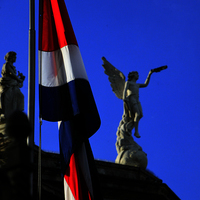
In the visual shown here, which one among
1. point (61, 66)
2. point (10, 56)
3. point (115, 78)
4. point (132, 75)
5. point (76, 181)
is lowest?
point (76, 181)

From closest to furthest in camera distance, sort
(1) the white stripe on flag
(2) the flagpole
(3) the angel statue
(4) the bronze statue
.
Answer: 1. (2) the flagpole
2. (1) the white stripe on flag
3. (4) the bronze statue
4. (3) the angel statue

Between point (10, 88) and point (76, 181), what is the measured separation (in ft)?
17.6

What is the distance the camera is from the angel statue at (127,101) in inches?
813

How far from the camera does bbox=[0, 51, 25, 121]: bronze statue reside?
15.4 meters

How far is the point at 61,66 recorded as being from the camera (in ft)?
37.9

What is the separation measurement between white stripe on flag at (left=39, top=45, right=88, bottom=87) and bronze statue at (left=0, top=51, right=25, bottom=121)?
417 cm

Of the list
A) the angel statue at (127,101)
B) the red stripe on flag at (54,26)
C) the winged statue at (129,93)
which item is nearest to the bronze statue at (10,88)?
the red stripe on flag at (54,26)

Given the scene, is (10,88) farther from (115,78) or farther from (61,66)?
(115,78)

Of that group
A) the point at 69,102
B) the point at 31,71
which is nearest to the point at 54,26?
the point at 69,102

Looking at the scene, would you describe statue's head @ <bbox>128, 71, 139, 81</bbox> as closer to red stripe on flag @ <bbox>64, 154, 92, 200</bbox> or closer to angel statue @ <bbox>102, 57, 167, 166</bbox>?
angel statue @ <bbox>102, 57, 167, 166</bbox>

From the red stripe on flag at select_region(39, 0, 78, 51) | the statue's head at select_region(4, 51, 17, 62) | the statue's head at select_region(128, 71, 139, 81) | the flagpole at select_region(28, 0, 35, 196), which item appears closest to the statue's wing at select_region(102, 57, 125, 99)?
the statue's head at select_region(128, 71, 139, 81)

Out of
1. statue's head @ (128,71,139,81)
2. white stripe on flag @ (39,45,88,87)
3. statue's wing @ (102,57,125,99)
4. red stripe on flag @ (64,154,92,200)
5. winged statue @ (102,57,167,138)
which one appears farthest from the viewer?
statue's wing @ (102,57,125,99)

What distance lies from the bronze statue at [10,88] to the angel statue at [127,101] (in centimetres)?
601

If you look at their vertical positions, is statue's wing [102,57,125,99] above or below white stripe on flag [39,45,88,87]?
above
